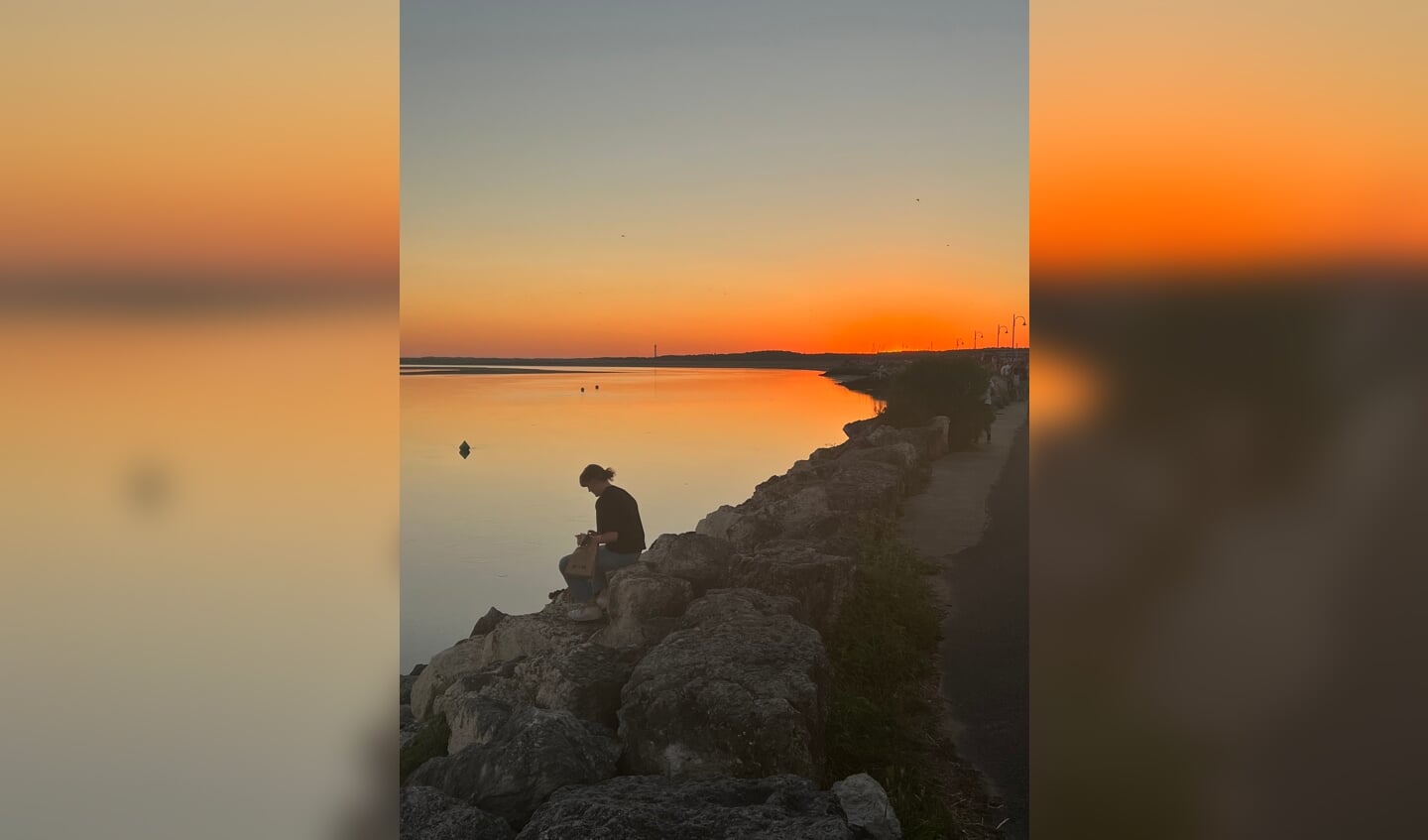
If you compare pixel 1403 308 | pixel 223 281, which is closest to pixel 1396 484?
pixel 1403 308

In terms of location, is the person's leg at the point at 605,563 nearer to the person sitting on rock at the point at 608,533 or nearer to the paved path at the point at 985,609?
the person sitting on rock at the point at 608,533

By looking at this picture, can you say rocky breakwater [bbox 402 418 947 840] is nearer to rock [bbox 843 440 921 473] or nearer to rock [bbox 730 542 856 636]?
rock [bbox 730 542 856 636]

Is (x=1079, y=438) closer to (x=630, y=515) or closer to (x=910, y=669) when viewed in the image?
(x=910, y=669)

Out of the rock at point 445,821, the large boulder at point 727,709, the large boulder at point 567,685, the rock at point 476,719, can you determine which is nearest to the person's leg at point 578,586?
the large boulder at point 567,685

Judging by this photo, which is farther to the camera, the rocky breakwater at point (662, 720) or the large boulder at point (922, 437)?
the large boulder at point (922, 437)

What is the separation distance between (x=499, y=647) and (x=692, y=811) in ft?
10.3

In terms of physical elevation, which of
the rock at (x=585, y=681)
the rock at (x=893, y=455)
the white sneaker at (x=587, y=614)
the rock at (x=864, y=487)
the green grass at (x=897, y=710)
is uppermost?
the rock at (x=893, y=455)

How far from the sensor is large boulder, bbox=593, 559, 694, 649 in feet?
16.0

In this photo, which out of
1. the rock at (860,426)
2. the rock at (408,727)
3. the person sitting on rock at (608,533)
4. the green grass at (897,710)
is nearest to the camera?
the green grass at (897,710)

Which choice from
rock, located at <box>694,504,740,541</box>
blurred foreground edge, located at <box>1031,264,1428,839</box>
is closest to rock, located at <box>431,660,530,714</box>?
blurred foreground edge, located at <box>1031,264,1428,839</box>

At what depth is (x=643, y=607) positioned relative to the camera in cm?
498

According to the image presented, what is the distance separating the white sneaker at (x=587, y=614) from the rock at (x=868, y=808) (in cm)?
251

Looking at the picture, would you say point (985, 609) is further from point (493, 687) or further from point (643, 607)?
point (493, 687)

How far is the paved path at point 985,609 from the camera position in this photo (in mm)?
4062
